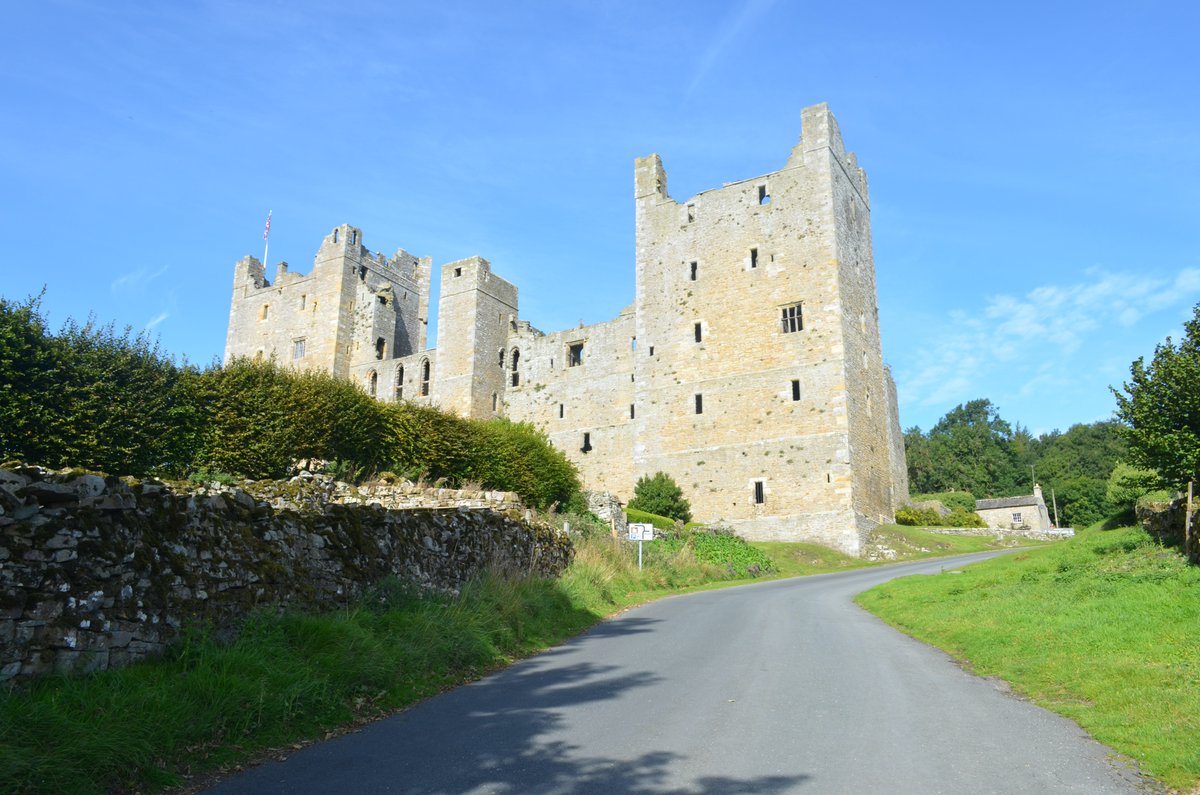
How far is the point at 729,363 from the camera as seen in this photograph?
42031 mm

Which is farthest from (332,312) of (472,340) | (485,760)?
(485,760)

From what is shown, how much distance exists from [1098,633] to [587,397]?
3872 cm

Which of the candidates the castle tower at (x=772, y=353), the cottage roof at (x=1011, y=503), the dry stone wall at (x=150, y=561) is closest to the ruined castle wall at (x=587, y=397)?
the castle tower at (x=772, y=353)

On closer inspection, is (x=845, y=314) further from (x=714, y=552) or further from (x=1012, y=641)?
(x=1012, y=641)

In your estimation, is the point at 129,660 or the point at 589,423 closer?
the point at 129,660

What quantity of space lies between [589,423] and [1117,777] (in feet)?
138

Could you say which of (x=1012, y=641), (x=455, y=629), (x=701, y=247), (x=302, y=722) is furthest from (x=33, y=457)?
(x=701, y=247)

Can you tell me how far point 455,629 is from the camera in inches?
394


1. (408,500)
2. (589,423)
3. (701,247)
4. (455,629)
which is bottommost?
(455,629)

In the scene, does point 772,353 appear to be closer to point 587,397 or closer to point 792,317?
point 792,317

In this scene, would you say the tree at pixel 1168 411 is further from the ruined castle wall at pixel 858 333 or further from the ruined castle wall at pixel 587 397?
the ruined castle wall at pixel 587 397

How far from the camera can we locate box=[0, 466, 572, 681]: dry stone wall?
19.8ft

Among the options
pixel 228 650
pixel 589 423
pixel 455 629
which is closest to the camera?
pixel 228 650

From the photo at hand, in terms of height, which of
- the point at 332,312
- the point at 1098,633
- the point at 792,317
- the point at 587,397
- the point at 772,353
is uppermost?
the point at 332,312
